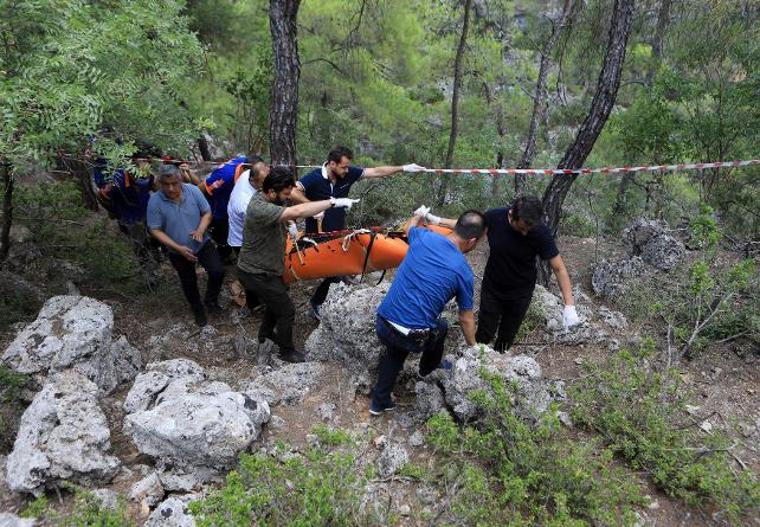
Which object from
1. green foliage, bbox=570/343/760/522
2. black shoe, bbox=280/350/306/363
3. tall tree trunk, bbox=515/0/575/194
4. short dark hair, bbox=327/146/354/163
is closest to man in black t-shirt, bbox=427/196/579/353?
green foliage, bbox=570/343/760/522

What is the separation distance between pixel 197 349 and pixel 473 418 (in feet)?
8.84

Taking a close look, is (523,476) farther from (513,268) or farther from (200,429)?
(200,429)

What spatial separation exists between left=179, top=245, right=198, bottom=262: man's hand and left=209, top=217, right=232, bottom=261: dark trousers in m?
0.73

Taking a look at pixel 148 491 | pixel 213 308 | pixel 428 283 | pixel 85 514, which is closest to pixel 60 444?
pixel 148 491

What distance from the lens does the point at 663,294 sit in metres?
5.11

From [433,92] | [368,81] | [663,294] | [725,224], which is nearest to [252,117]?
[368,81]

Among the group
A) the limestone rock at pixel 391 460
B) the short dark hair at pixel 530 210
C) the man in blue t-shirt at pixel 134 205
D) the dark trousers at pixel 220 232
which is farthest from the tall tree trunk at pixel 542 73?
the limestone rock at pixel 391 460

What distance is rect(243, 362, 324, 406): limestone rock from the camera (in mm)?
3572

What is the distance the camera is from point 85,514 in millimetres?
2281

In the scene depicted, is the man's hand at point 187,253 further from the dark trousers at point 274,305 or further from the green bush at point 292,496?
the green bush at point 292,496

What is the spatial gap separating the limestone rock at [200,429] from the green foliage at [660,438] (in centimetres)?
207

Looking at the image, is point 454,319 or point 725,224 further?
point 725,224

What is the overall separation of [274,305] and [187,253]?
1054mm

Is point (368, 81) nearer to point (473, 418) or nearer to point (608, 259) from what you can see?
point (608, 259)
